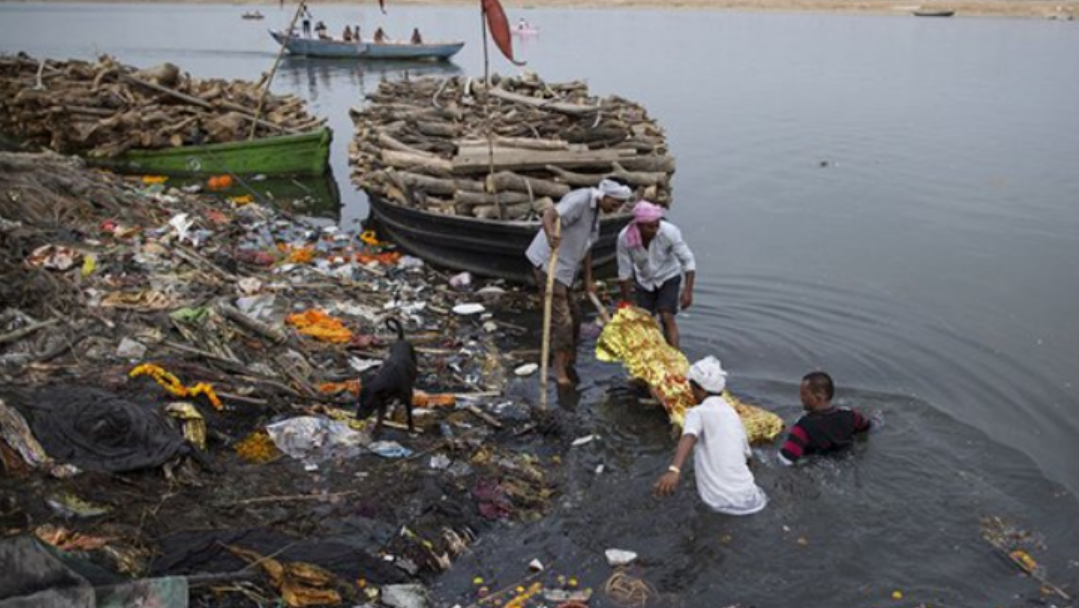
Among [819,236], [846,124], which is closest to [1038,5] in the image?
[846,124]

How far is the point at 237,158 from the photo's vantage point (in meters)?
19.1

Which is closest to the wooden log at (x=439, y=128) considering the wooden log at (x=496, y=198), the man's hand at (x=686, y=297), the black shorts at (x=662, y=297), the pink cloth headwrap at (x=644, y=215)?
the wooden log at (x=496, y=198)

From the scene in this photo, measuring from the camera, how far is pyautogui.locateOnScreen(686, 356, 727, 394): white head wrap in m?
5.93

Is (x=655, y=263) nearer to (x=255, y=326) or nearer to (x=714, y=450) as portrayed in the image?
(x=714, y=450)

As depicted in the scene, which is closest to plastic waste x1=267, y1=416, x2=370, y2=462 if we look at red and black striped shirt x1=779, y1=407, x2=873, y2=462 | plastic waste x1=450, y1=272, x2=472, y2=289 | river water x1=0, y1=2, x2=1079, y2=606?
river water x1=0, y1=2, x2=1079, y2=606

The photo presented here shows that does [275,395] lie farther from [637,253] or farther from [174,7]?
[174,7]

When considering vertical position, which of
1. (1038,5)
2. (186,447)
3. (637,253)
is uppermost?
(1038,5)

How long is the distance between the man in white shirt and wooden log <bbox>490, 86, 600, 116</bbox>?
286 inches

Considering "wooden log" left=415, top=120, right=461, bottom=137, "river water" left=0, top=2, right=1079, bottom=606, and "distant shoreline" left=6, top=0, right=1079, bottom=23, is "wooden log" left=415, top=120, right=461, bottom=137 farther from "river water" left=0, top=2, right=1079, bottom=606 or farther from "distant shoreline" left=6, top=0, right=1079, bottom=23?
"distant shoreline" left=6, top=0, right=1079, bottom=23

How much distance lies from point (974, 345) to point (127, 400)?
9465 mm

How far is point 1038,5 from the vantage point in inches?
3071

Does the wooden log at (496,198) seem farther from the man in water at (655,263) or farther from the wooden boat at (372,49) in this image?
the wooden boat at (372,49)

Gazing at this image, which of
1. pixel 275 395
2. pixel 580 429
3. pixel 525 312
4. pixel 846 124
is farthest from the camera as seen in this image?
pixel 846 124

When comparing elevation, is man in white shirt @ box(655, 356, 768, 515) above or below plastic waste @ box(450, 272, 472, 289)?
above
